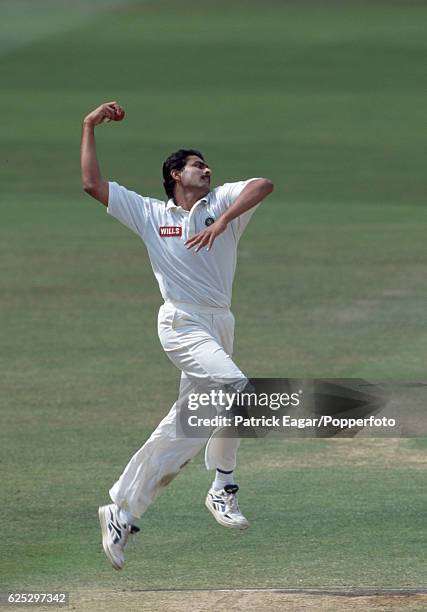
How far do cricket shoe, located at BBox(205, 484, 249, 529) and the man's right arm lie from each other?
A: 5.71 feet

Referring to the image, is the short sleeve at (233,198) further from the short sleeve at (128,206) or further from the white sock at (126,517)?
the white sock at (126,517)

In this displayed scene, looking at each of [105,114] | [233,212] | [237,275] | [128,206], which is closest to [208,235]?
[233,212]

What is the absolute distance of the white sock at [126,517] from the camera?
302 inches

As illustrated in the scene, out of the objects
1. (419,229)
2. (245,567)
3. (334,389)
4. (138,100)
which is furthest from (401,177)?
(245,567)

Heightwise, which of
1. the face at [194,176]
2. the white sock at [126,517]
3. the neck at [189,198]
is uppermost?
the face at [194,176]

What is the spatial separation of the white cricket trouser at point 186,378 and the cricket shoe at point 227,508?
40 centimetres

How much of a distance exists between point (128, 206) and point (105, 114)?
0.51 meters

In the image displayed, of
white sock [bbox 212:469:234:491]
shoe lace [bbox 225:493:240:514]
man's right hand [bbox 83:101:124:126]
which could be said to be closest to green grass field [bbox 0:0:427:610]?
shoe lace [bbox 225:493:240:514]

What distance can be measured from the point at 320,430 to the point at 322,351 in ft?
14.8

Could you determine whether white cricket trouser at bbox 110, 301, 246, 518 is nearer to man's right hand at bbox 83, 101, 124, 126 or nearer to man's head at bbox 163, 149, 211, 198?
man's head at bbox 163, 149, 211, 198

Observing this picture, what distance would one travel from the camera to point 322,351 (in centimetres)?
1384

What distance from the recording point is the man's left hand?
742cm

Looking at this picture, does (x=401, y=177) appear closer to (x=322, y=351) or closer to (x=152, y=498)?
(x=322, y=351)

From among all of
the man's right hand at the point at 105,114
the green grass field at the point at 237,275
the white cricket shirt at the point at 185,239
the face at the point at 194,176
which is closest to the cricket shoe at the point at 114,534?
the green grass field at the point at 237,275
